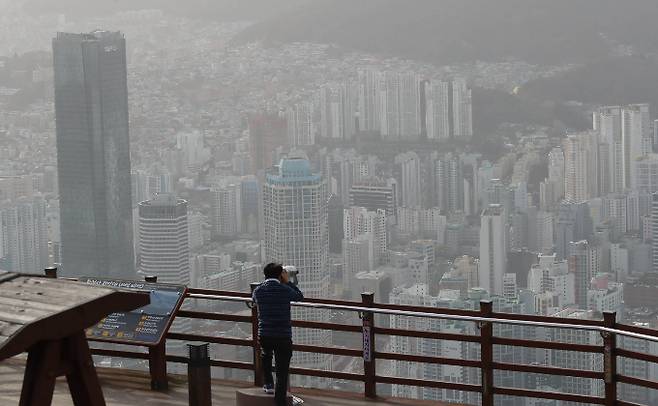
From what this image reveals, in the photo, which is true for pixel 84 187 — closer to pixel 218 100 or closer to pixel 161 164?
pixel 161 164

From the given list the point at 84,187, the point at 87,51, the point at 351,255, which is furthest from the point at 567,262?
the point at 87,51

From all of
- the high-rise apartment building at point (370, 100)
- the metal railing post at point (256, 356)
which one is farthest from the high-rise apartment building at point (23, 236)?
the metal railing post at point (256, 356)

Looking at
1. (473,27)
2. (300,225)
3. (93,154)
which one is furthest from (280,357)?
(473,27)

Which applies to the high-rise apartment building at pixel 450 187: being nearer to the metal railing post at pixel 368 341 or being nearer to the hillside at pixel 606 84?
the hillside at pixel 606 84

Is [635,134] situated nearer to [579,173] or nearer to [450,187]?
[579,173]

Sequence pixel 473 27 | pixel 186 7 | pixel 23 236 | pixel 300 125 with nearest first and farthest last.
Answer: pixel 23 236
pixel 300 125
pixel 473 27
pixel 186 7

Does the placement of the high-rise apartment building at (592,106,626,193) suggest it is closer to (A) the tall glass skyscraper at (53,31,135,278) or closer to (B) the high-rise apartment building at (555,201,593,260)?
(B) the high-rise apartment building at (555,201,593,260)

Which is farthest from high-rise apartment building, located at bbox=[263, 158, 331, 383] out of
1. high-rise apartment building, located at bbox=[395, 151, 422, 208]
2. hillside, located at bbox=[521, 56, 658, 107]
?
hillside, located at bbox=[521, 56, 658, 107]

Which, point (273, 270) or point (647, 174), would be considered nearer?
point (273, 270)
